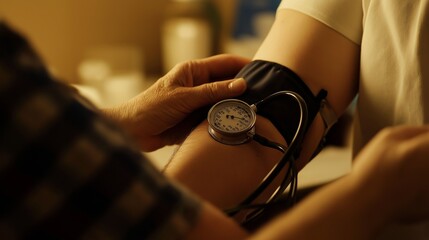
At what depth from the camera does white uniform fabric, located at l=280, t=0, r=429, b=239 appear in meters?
0.90

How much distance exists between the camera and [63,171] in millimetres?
479

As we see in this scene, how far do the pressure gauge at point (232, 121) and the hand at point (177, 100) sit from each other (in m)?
0.03

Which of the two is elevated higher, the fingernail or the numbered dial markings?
the fingernail

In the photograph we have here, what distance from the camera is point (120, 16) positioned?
8.77ft

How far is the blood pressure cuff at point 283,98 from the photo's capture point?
0.97 meters

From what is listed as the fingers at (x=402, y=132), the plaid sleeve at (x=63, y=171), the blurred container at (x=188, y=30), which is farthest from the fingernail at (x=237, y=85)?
the blurred container at (x=188, y=30)

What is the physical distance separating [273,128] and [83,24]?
1868 mm

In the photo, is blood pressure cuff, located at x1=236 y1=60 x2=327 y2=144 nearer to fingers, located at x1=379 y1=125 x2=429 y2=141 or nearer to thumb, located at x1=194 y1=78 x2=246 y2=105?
thumb, located at x1=194 y1=78 x2=246 y2=105

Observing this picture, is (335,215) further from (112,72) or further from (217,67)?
(112,72)

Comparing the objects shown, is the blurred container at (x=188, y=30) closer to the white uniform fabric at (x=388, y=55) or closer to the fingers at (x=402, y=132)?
the white uniform fabric at (x=388, y=55)

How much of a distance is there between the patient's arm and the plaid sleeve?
38 cm

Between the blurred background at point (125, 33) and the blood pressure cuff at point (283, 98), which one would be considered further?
the blurred background at point (125, 33)

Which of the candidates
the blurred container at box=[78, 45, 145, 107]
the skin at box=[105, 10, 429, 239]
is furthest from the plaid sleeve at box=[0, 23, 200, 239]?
the blurred container at box=[78, 45, 145, 107]

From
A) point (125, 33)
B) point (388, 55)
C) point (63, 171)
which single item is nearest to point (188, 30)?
point (125, 33)
